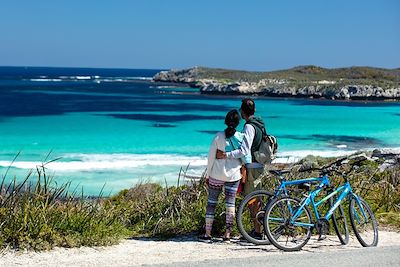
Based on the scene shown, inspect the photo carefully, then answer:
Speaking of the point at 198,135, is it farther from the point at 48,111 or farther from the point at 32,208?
the point at 32,208

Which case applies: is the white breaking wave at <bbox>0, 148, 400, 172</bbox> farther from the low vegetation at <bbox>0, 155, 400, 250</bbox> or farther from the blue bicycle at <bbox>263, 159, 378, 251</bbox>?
the blue bicycle at <bbox>263, 159, 378, 251</bbox>

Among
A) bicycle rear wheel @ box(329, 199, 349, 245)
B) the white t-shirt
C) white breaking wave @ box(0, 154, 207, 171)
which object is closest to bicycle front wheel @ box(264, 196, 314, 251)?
bicycle rear wheel @ box(329, 199, 349, 245)

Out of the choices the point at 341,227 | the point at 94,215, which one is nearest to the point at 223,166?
the point at 94,215

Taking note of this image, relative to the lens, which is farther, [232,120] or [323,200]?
[323,200]

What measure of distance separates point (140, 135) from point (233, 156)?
116 ft

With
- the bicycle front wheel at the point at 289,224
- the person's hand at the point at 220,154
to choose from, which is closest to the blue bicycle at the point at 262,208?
the bicycle front wheel at the point at 289,224

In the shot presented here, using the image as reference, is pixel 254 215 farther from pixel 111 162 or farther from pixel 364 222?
pixel 111 162

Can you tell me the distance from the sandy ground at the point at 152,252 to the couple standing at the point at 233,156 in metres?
0.47

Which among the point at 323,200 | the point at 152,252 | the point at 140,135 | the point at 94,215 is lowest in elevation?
the point at 140,135

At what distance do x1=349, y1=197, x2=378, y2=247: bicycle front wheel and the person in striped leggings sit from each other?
145 cm

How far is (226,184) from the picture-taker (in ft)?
24.0

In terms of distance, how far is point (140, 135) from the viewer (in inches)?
1656

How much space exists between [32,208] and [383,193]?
223 inches

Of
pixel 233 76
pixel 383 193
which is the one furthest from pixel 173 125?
pixel 233 76
